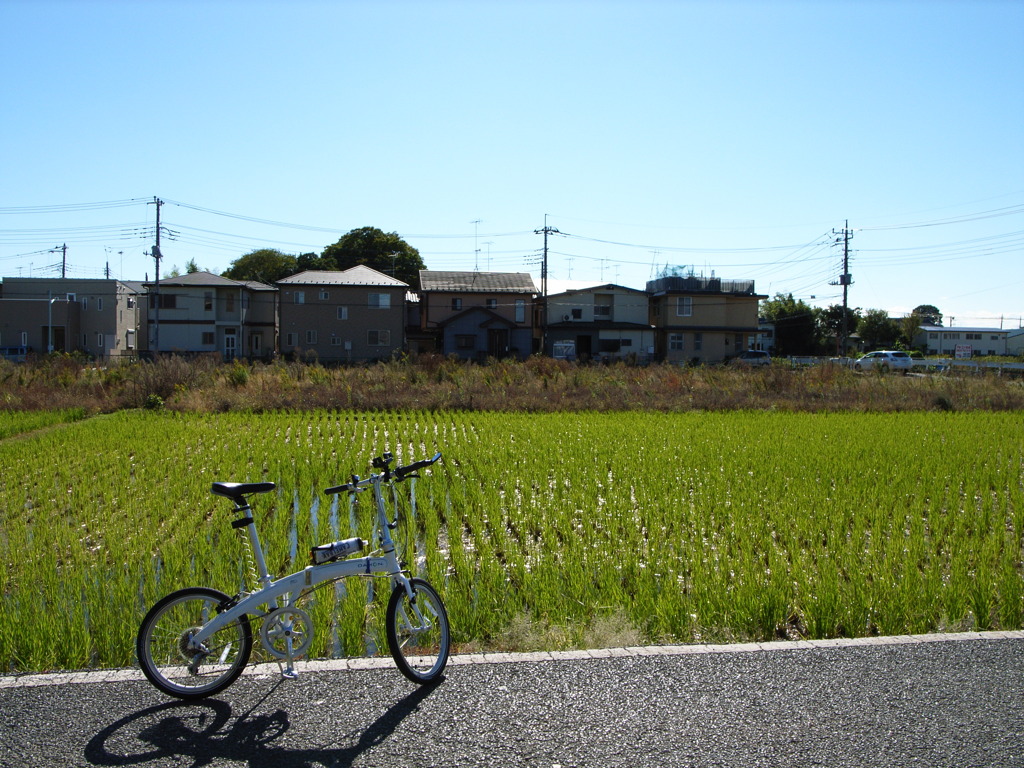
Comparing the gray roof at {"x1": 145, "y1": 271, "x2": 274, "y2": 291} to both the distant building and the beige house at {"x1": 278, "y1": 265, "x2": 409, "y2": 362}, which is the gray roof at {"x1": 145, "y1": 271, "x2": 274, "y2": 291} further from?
the distant building

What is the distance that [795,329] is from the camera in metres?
59.2

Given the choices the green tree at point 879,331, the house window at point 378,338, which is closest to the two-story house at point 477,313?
the house window at point 378,338

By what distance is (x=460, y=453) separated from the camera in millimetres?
12766

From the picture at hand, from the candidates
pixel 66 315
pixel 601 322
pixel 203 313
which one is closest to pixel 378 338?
pixel 203 313

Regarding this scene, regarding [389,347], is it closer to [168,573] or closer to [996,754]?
[168,573]

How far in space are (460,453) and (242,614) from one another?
29.6ft

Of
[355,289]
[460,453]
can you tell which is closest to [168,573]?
[460,453]

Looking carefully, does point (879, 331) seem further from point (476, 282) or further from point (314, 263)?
point (314, 263)

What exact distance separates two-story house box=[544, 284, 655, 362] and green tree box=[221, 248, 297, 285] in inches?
1071

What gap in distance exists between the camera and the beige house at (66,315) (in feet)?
153

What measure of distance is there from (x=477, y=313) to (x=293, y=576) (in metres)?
40.3

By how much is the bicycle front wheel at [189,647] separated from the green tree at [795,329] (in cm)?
5891

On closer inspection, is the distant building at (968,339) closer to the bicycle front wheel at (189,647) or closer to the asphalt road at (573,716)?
the asphalt road at (573,716)

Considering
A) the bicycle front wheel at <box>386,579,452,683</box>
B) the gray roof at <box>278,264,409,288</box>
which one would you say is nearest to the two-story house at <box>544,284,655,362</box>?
the gray roof at <box>278,264,409,288</box>
